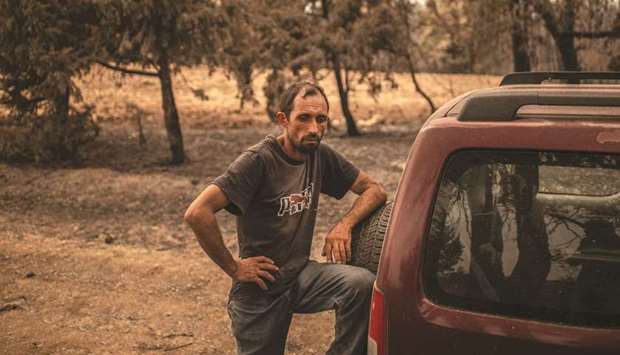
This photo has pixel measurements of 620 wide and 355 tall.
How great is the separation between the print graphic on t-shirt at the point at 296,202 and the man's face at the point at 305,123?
222mm

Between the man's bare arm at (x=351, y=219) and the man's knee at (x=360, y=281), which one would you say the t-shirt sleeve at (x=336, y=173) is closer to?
the man's bare arm at (x=351, y=219)

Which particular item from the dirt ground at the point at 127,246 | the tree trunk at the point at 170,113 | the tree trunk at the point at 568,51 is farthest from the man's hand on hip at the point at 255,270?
the tree trunk at the point at 568,51

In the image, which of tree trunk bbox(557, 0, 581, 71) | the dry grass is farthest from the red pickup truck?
the dry grass

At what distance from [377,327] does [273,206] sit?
115 centimetres

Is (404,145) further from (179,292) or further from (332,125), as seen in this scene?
(179,292)

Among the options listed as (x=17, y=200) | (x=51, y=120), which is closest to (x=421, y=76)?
(x=51, y=120)

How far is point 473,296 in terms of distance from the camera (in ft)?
6.32

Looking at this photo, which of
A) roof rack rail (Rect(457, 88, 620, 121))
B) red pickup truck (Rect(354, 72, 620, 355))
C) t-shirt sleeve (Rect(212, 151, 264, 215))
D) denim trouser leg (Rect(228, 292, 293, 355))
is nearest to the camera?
red pickup truck (Rect(354, 72, 620, 355))

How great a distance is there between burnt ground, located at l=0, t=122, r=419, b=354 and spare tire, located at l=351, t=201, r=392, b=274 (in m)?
1.84

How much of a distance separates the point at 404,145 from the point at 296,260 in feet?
38.0

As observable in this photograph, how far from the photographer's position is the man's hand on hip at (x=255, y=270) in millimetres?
2988

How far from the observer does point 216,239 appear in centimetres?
294

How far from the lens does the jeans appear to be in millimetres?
2811

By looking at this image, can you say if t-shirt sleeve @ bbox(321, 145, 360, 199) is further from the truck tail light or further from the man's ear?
the truck tail light
